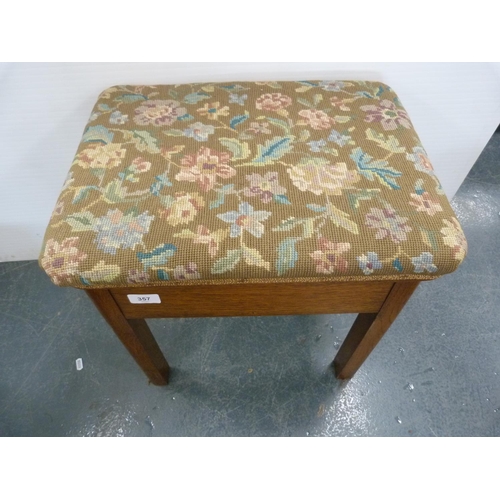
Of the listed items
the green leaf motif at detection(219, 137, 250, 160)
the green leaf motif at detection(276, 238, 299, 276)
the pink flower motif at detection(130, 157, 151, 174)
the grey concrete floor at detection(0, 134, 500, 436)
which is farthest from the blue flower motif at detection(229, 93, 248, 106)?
the grey concrete floor at detection(0, 134, 500, 436)

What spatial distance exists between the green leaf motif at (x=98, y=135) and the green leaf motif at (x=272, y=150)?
26 cm

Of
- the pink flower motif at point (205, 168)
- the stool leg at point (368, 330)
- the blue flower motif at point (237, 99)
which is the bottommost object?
the stool leg at point (368, 330)

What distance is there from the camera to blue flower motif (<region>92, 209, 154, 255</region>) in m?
0.50

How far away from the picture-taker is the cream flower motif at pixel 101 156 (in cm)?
60

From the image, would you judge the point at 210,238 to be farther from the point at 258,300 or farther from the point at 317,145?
the point at 317,145

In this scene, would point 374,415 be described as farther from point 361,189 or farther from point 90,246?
point 90,246

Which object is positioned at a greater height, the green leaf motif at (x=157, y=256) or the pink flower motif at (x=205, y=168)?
the pink flower motif at (x=205, y=168)

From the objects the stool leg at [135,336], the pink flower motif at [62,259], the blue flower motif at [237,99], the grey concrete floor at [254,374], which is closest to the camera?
the pink flower motif at [62,259]

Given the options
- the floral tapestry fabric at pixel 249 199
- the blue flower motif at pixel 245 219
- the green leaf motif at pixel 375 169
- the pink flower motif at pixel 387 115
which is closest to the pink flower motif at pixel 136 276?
the floral tapestry fabric at pixel 249 199

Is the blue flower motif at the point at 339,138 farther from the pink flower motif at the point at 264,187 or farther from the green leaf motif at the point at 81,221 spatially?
the green leaf motif at the point at 81,221

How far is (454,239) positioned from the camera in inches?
20.2

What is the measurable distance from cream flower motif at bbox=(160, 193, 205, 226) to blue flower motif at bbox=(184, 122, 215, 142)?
0.46ft
